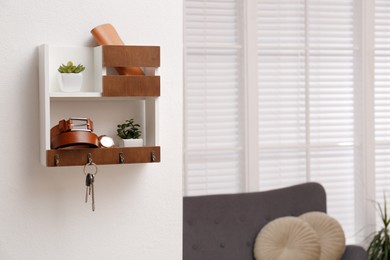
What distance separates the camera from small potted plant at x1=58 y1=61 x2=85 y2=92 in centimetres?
198

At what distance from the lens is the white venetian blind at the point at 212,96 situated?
12.5ft

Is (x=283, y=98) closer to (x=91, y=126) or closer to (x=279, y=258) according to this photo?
(x=279, y=258)

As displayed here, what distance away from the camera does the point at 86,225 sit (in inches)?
83.2

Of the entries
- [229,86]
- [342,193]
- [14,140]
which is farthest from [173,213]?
[342,193]

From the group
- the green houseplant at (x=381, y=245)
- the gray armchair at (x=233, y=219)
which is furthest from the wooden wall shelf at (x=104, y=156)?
the green houseplant at (x=381, y=245)

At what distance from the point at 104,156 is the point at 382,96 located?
269 cm

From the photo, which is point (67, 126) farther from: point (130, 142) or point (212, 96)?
point (212, 96)

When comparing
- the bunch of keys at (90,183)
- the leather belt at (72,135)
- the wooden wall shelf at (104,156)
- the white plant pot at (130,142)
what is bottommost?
the bunch of keys at (90,183)

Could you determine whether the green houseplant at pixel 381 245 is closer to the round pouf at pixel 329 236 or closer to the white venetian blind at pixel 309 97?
the white venetian blind at pixel 309 97

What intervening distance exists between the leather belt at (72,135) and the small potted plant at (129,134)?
0.33ft

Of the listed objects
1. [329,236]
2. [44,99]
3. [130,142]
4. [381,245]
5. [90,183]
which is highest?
[44,99]

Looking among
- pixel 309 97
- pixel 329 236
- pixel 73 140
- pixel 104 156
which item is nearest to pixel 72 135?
pixel 73 140

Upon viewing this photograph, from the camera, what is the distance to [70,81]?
6.49 feet

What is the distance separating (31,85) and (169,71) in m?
0.45
